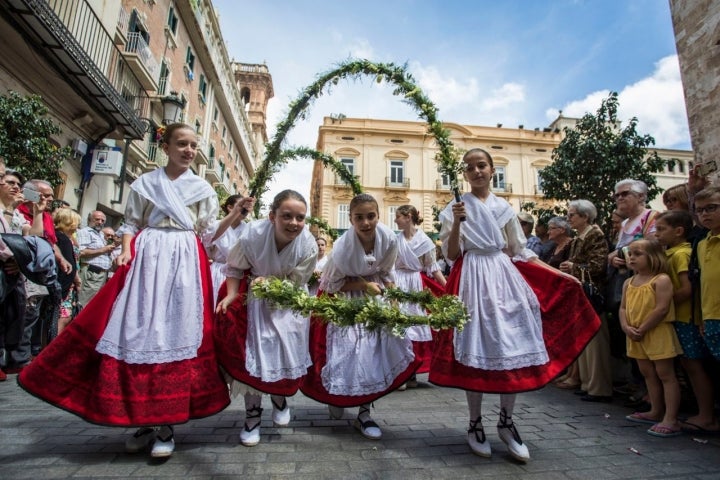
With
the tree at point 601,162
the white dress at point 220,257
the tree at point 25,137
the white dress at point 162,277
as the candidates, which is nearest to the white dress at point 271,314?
the white dress at point 162,277

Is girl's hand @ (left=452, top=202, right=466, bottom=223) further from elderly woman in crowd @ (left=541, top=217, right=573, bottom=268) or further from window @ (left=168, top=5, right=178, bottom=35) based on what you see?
window @ (left=168, top=5, right=178, bottom=35)

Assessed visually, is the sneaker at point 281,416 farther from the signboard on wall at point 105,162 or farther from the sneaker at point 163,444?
the signboard on wall at point 105,162

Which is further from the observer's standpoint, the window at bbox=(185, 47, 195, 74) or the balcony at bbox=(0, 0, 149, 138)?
the window at bbox=(185, 47, 195, 74)

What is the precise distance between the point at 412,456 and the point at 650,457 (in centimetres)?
175

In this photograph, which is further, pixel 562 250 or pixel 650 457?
pixel 562 250

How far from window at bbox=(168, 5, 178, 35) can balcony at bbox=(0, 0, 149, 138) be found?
500cm

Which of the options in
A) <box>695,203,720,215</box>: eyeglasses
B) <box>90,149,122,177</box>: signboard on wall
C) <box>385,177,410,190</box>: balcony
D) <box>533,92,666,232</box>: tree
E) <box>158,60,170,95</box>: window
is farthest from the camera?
<box>385,177,410,190</box>: balcony

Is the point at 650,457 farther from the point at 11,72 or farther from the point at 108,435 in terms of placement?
the point at 11,72

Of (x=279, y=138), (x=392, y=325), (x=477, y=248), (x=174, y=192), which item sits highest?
(x=279, y=138)

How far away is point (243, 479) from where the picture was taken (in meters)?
2.35

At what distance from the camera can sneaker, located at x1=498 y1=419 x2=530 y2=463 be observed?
274cm

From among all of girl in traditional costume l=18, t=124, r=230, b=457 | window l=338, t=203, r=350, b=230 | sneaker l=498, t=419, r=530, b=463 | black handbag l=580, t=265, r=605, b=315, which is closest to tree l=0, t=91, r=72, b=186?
girl in traditional costume l=18, t=124, r=230, b=457

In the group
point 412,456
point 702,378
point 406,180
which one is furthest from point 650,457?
point 406,180

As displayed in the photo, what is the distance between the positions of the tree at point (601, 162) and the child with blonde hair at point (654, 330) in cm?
728
